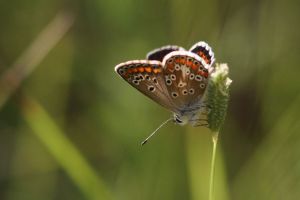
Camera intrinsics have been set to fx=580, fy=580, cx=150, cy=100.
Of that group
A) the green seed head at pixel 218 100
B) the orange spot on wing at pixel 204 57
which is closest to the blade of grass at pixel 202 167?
the orange spot on wing at pixel 204 57

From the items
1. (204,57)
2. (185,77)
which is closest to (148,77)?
(185,77)

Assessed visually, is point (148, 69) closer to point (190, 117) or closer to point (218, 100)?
point (190, 117)

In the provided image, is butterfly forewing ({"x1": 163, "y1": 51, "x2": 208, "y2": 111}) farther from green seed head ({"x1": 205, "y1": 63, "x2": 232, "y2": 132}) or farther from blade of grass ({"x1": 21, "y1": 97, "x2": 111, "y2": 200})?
blade of grass ({"x1": 21, "y1": 97, "x2": 111, "y2": 200})

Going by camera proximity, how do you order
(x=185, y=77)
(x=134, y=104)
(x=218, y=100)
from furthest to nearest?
(x=134, y=104) < (x=185, y=77) < (x=218, y=100)

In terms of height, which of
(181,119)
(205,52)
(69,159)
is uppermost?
(205,52)

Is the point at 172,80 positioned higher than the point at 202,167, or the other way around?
the point at 172,80

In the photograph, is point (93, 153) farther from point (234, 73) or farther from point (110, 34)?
point (234, 73)

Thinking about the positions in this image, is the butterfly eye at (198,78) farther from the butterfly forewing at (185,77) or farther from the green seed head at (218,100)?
the green seed head at (218,100)

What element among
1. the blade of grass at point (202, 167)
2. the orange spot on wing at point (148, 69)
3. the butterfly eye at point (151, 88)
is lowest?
the blade of grass at point (202, 167)
